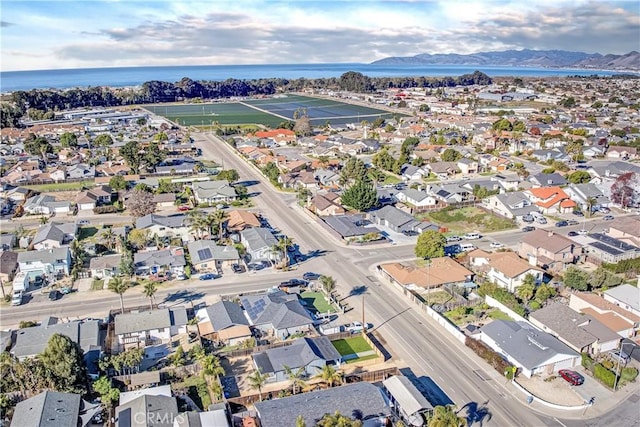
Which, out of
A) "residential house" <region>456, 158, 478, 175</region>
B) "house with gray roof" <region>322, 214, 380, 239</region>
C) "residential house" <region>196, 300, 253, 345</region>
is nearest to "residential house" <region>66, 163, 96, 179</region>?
"house with gray roof" <region>322, 214, 380, 239</region>

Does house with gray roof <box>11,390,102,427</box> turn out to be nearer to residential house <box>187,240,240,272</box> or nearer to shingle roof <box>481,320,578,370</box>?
residential house <box>187,240,240,272</box>

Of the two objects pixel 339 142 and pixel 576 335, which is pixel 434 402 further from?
pixel 339 142

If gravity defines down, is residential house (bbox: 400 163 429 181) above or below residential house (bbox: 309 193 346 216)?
above

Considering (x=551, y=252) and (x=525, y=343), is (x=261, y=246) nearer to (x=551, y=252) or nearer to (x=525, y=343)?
(x=525, y=343)

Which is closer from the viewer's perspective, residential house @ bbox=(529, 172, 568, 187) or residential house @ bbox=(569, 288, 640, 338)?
residential house @ bbox=(569, 288, 640, 338)

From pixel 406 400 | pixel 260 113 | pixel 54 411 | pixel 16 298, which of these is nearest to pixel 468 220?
pixel 406 400

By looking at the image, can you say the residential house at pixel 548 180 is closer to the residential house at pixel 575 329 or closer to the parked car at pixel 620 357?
the residential house at pixel 575 329

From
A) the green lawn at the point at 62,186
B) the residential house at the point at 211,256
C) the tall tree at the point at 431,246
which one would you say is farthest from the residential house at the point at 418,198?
the green lawn at the point at 62,186
